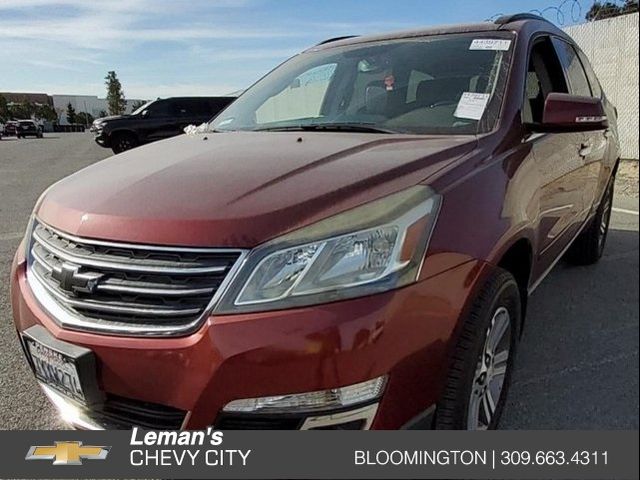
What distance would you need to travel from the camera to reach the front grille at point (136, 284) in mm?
1438

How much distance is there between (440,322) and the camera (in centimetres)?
154

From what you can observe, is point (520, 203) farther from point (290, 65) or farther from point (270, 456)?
point (290, 65)

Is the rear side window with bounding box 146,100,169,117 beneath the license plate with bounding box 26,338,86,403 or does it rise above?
above

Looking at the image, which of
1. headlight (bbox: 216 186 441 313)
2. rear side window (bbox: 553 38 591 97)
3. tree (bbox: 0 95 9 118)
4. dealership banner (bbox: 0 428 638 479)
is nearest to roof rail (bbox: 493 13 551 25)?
rear side window (bbox: 553 38 591 97)

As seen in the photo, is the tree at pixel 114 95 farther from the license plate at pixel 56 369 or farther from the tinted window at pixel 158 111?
the tinted window at pixel 158 111

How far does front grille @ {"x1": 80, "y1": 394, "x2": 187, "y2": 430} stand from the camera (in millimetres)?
1521

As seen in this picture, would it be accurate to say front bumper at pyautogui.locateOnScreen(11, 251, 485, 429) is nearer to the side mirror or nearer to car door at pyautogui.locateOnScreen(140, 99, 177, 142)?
the side mirror

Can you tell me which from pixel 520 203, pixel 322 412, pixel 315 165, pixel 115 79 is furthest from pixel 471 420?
pixel 115 79

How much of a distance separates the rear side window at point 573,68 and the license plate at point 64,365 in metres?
2.72

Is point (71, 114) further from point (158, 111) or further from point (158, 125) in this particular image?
point (158, 125)

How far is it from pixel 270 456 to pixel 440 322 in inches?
24.5

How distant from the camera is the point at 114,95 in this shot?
9.33 ft

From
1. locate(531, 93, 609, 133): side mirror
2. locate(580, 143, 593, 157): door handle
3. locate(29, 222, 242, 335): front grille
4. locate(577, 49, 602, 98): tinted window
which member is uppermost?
locate(577, 49, 602, 98): tinted window

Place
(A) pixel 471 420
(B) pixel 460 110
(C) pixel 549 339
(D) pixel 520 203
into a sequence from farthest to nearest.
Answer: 1. (C) pixel 549 339
2. (B) pixel 460 110
3. (D) pixel 520 203
4. (A) pixel 471 420
